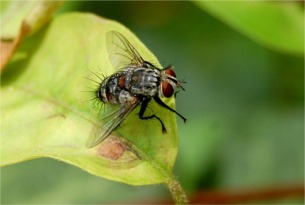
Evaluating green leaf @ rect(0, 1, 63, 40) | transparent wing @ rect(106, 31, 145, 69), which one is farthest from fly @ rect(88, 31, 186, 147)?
green leaf @ rect(0, 1, 63, 40)

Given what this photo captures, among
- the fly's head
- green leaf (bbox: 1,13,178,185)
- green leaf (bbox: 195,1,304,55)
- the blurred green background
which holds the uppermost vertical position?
green leaf (bbox: 195,1,304,55)

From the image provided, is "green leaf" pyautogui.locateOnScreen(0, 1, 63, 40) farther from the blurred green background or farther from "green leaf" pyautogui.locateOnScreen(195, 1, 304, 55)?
the blurred green background

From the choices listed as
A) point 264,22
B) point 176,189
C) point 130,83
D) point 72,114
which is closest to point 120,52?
point 130,83

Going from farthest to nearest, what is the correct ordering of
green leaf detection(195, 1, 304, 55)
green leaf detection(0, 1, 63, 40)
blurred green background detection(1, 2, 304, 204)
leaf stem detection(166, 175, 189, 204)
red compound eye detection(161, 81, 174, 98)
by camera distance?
blurred green background detection(1, 2, 304, 204), green leaf detection(195, 1, 304, 55), green leaf detection(0, 1, 63, 40), red compound eye detection(161, 81, 174, 98), leaf stem detection(166, 175, 189, 204)

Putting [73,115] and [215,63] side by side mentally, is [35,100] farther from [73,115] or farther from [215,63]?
[215,63]

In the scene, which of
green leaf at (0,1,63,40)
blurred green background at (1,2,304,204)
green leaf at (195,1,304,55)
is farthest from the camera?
blurred green background at (1,2,304,204)

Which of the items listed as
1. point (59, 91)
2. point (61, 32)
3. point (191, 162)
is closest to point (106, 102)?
point (59, 91)

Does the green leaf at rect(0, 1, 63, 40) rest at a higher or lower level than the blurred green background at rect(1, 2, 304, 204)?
higher

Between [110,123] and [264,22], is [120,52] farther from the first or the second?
[264,22]
